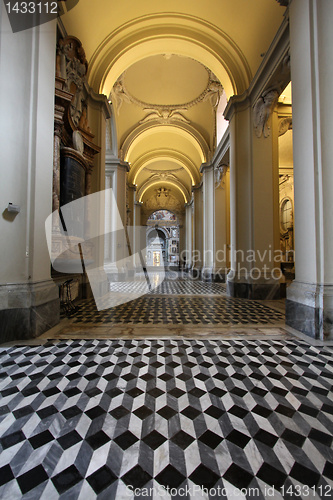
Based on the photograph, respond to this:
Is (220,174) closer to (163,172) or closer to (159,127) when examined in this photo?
(159,127)

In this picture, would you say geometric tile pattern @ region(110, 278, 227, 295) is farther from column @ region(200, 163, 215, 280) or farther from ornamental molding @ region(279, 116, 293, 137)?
ornamental molding @ region(279, 116, 293, 137)

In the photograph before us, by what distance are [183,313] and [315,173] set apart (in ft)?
10.1

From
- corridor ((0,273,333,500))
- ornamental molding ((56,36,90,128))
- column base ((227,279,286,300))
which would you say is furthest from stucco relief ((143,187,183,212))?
corridor ((0,273,333,500))

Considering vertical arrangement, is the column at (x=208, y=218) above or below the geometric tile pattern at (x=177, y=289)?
above

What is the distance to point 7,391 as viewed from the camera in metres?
1.74

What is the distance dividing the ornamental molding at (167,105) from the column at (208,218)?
2777 millimetres

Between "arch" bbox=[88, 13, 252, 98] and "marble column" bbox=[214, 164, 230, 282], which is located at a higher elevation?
"arch" bbox=[88, 13, 252, 98]

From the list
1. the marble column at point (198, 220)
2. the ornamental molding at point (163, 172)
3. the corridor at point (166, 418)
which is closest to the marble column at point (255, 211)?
the corridor at point (166, 418)

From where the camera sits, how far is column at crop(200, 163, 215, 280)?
10406 mm

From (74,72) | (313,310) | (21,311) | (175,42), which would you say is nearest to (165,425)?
(21,311)

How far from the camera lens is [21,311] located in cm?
275

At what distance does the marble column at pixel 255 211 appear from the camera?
5.71 metres

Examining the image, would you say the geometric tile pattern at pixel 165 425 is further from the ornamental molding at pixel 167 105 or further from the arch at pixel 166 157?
the arch at pixel 166 157

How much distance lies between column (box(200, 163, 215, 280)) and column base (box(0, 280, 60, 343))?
8253 millimetres
